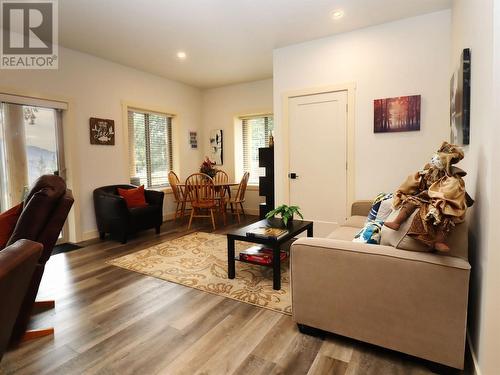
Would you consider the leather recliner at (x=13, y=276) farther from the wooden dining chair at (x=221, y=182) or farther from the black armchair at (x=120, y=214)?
the wooden dining chair at (x=221, y=182)

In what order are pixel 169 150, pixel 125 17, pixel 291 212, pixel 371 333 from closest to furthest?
pixel 371 333 < pixel 291 212 < pixel 125 17 < pixel 169 150

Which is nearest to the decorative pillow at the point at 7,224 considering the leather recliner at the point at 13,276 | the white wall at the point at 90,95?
the leather recliner at the point at 13,276

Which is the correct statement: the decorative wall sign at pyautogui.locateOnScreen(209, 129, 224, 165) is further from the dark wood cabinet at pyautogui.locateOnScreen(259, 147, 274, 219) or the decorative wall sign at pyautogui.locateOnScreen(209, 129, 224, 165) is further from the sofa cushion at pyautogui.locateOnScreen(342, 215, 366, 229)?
the sofa cushion at pyautogui.locateOnScreen(342, 215, 366, 229)

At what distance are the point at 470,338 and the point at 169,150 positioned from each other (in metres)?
5.30

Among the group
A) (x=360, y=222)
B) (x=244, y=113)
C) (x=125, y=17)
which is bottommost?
(x=360, y=222)

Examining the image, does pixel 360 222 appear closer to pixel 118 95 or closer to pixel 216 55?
pixel 216 55

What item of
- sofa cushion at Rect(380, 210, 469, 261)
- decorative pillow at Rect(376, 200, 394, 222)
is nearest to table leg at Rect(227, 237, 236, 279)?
decorative pillow at Rect(376, 200, 394, 222)

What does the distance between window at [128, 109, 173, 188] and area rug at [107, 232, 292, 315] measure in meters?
1.91

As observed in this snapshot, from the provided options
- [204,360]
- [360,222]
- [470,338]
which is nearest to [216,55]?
[360,222]

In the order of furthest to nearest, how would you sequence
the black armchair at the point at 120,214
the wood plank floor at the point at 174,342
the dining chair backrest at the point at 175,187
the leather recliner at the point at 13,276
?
the dining chair backrest at the point at 175,187
the black armchair at the point at 120,214
the wood plank floor at the point at 174,342
the leather recliner at the point at 13,276

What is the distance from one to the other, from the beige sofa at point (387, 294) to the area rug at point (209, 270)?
0.50m

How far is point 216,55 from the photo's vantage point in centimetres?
427

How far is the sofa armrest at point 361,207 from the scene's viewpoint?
3199mm

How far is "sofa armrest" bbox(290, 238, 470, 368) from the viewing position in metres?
1.39
